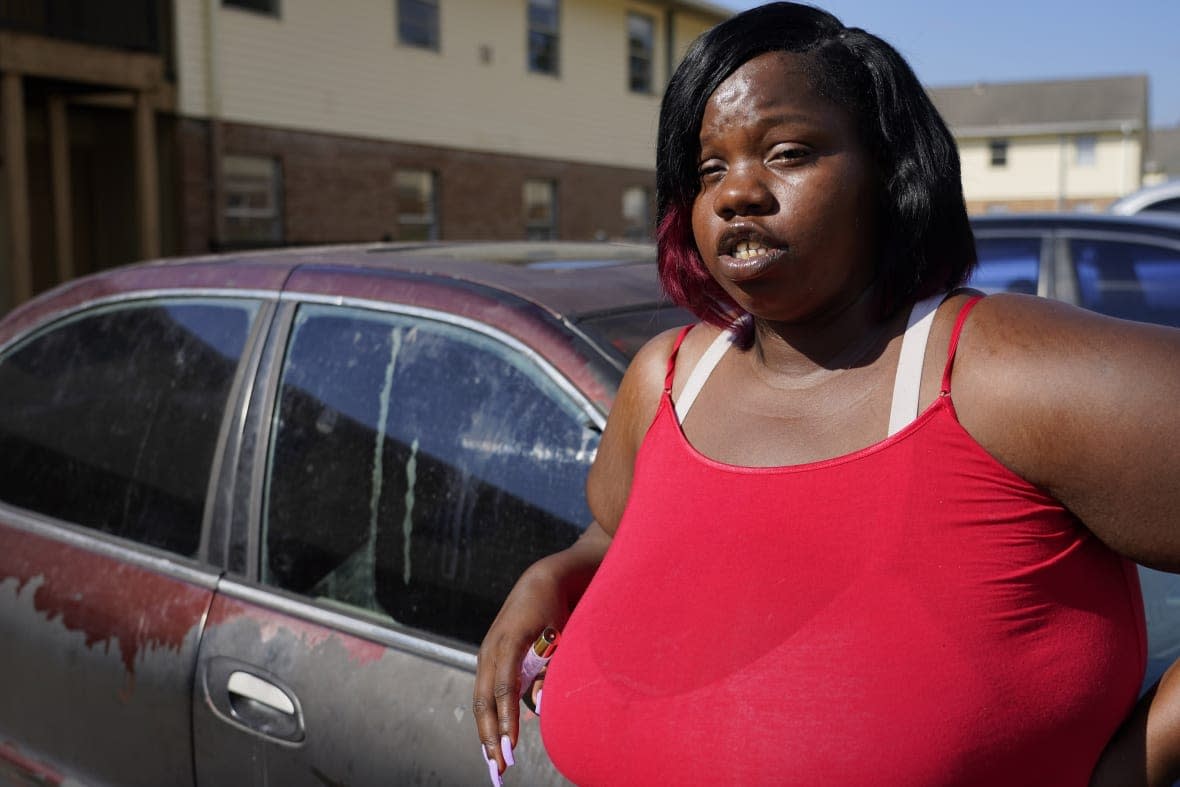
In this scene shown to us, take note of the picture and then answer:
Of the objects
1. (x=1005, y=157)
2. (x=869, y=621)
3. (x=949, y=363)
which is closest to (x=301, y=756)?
(x=869, y=621)

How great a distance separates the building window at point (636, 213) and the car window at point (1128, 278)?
1586 cm

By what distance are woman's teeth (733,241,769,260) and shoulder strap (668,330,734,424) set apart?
215 mm

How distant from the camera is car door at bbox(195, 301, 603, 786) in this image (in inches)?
77.9

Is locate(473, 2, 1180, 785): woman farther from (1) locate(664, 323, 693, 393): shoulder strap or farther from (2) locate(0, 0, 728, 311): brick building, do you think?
(2) locate(0, 0, 728, 311): brick building

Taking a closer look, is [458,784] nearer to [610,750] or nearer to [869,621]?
[610,750]

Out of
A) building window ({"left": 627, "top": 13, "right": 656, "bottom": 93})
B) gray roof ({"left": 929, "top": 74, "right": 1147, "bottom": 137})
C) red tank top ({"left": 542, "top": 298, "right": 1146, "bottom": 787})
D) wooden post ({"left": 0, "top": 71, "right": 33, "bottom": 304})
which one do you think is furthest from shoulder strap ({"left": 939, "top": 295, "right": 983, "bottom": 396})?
gray roof ({"left": 929, "top": 74, "right": 1147, "bottom": 137})

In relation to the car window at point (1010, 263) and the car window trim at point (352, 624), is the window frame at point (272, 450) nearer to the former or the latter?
the car window trim at point (352, 624)

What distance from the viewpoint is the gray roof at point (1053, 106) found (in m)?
44.2

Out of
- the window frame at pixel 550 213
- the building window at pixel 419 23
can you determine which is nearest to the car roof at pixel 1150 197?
the building window at pixel 419 23

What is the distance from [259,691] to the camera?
2150 mm

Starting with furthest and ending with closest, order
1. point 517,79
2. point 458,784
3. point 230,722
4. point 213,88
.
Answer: point 517,79
point 213,88
point 230,722
point 458,784

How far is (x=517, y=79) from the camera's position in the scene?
716 inches

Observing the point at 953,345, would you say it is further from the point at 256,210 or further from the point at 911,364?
the point at 256,210

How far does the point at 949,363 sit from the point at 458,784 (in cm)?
112
